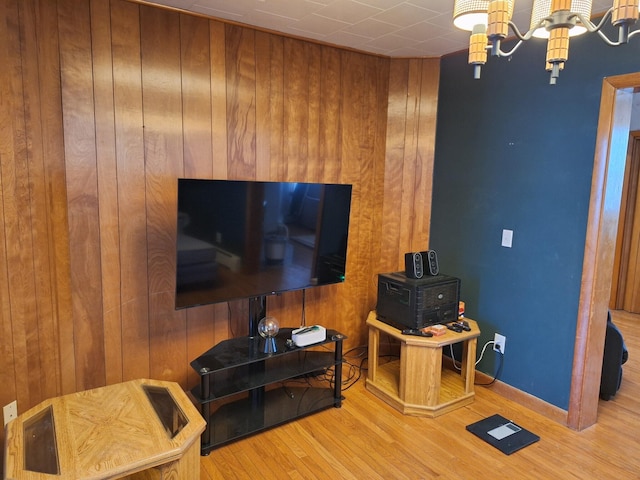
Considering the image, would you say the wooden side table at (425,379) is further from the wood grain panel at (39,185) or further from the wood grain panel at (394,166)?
the wood grain panel at (39,185)

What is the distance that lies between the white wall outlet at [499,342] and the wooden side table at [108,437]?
6.91 ft

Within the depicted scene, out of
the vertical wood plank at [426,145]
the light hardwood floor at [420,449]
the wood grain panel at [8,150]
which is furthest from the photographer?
the vertical wood plank at [426,145]

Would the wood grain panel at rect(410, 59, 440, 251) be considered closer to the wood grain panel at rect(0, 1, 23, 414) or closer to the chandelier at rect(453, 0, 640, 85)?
the chandelier at rect(453, 0, 640, 85)

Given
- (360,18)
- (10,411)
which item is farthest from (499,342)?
(10,411)

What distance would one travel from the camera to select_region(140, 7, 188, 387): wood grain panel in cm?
241

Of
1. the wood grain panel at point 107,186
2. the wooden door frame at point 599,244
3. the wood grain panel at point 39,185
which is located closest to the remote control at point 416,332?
the wooden door frame at point 599,244

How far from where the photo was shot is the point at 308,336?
271cm

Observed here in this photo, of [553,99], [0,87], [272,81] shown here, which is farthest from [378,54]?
[0,87]

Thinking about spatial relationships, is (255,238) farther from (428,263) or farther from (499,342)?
(499,342)

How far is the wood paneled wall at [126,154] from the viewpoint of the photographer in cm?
212

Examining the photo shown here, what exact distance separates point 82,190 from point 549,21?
7.19 ft

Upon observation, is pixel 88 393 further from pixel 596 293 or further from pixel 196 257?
pixel 596 293

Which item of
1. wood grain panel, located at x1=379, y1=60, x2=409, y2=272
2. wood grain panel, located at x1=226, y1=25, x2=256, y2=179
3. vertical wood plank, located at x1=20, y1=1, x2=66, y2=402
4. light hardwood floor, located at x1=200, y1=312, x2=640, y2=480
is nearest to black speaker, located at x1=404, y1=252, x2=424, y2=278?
wood grain panel, located at x1=379, y1=60, x2=409, y2=272

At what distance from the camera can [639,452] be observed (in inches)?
95.7
